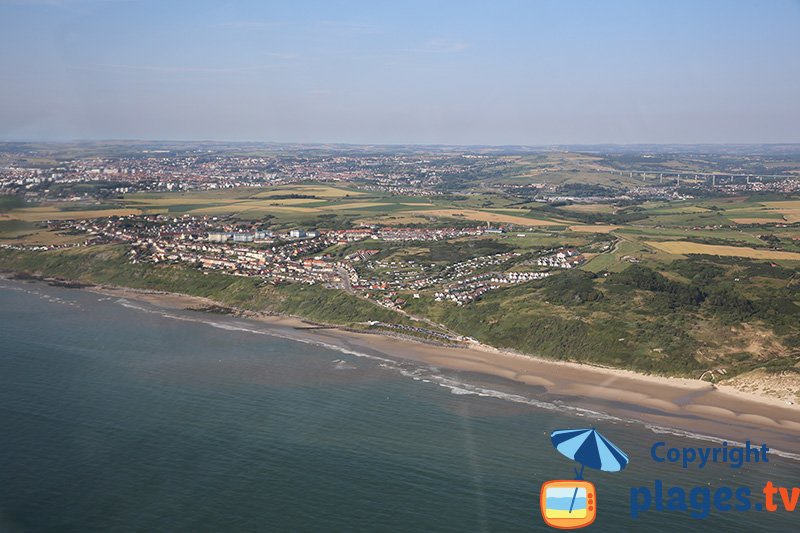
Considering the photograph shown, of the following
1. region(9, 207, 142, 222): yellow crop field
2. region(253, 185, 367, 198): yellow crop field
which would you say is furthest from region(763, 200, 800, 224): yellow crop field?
region(9, 207, 142, 222): yellow crop field

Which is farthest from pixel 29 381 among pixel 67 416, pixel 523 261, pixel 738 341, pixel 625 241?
pixel 625 241

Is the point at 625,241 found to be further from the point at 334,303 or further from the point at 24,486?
the point at 24,486

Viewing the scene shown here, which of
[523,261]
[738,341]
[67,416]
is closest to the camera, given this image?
[67,416]

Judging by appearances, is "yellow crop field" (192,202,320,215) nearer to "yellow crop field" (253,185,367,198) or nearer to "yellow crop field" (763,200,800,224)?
"yellow crop field" (253,185,367,198)

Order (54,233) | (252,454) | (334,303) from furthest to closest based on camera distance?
(54,233), (334,303), (252,454)

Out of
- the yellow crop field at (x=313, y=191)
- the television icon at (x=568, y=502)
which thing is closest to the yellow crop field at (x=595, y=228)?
the yellow crop field at (x=313, y=191)

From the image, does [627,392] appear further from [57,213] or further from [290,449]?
[57,213]

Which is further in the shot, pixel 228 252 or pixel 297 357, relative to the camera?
pixel 228 252
